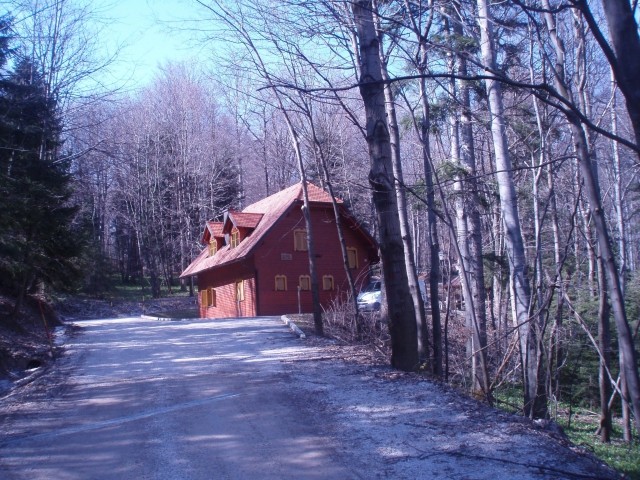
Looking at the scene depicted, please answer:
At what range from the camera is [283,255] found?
3225cm

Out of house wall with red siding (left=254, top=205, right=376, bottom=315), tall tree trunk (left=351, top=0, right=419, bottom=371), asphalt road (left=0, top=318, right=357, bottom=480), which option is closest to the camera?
asphalt road (left=0, top=318, right=357, bottom=480)

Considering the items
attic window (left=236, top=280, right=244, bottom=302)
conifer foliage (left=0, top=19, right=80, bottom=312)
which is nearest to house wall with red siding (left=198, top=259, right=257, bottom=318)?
attic window (left=236, top=280, right=244, bottom=302)

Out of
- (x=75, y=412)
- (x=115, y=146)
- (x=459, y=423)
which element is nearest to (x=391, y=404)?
(x=459, y=423)

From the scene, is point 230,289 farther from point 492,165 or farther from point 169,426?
point 169,426

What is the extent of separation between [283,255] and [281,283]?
4.75ft

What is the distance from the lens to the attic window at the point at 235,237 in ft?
110

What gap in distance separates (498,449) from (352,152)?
23.4 meters

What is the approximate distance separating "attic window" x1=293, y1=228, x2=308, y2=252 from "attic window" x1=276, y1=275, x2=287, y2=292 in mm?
1691

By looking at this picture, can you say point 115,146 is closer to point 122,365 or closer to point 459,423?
point 122,365

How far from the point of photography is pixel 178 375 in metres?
11.4

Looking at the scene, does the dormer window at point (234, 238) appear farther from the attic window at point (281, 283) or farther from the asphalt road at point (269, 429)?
the asphalt road at point (269, 429)

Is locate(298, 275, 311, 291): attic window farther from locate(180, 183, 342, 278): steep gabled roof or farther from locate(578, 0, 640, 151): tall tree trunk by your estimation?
locate(578, 0, 640, 151): tall tree trunk

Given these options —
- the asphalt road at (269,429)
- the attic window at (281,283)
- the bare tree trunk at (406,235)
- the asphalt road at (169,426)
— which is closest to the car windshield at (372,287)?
the attic window at (281,283)

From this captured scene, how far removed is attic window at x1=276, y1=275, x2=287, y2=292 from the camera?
32.0m
